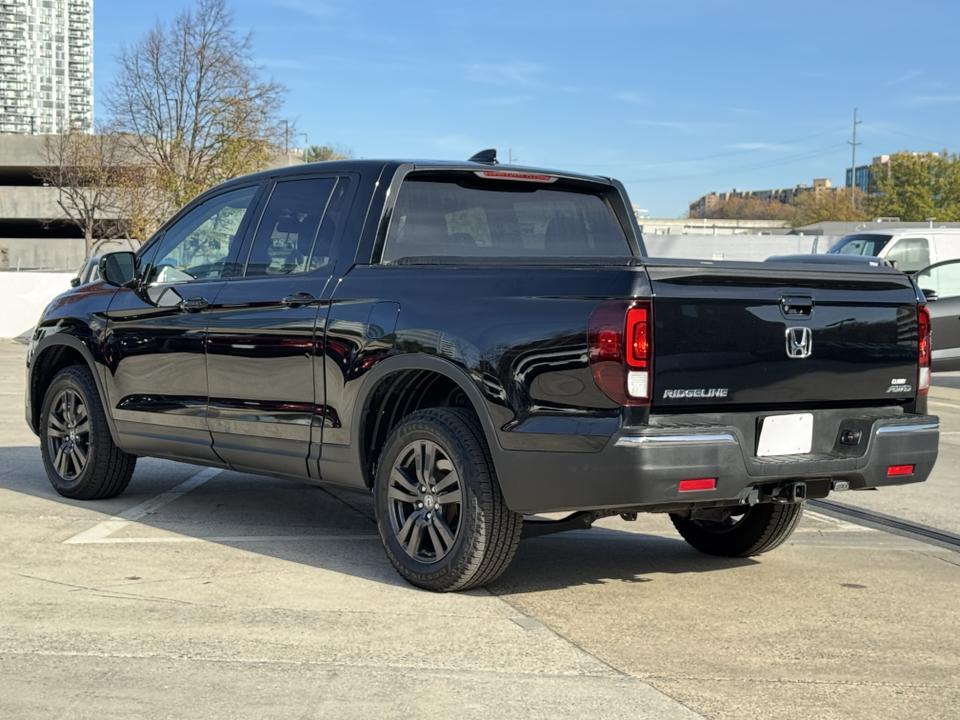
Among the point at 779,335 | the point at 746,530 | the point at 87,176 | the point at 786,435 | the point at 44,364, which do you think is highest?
the point at 87,176

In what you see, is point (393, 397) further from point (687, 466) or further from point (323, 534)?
point (687, 466)

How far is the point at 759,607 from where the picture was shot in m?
5.64

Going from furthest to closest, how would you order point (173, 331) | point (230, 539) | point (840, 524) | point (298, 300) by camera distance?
point (840, 524) < point (173, 331) < point (230, 539) < point (298, 300)

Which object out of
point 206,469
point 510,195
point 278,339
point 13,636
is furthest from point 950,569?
point 206,469

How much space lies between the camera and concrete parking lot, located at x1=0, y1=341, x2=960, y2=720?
423 centimetres

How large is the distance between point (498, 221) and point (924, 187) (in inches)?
4034

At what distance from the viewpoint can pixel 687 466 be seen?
16.6ft

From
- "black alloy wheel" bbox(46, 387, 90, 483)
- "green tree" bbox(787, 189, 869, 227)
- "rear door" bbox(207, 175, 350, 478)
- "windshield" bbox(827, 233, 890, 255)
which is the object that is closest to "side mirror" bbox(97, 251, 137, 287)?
"black alloy wheel" bbox(46, 387, 90, 483)

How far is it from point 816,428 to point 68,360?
4891mm

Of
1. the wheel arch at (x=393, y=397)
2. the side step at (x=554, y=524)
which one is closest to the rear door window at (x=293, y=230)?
the wheel arch at (x=393, y=397)

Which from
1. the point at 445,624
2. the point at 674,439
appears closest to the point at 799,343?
the point at 674,439

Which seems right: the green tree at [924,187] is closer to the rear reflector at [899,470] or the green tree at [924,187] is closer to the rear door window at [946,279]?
the rear door window at [946,279]

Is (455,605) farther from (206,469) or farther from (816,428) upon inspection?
(206,469)

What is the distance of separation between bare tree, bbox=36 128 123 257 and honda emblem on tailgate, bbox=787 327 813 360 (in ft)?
202
